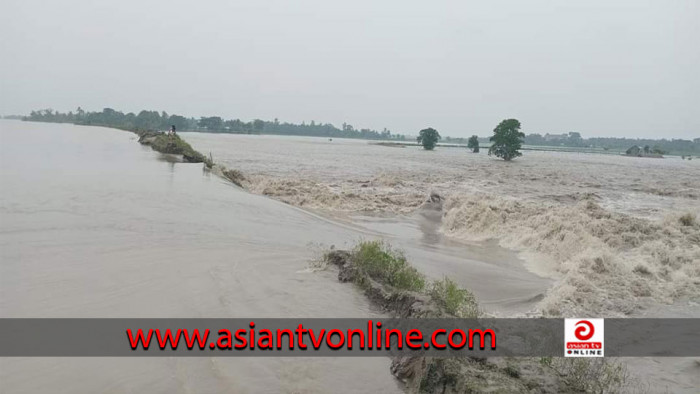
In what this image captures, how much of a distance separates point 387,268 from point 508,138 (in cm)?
5743

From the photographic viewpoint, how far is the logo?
5.19m

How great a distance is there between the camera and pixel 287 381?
455 cm

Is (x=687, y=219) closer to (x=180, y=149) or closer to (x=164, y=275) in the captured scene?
(x=164, y=275)

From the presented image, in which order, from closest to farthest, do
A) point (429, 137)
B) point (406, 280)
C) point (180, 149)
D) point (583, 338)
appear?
point (583, 338)
point (406, 280)
point (180, 149)
point (429, 137)

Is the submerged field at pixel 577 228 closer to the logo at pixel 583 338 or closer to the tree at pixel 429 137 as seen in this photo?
the logo at pixel 583 338

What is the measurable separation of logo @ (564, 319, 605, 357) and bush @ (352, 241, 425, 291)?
2.27 metres

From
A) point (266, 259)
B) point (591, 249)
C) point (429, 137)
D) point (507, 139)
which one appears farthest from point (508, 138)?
point (266, 259)

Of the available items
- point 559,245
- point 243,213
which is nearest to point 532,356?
point 559,245

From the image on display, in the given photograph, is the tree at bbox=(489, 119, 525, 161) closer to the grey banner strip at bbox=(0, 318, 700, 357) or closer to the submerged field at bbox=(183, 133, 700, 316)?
the submerged field at bbox=(183, 133, 700, 316)

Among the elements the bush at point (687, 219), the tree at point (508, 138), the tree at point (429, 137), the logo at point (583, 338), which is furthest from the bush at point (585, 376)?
the tree at point (429, 137)

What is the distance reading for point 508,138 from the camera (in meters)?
60.8

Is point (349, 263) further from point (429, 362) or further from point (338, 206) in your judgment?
point (338, 206)

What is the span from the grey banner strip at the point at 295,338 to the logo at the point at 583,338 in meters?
0.13

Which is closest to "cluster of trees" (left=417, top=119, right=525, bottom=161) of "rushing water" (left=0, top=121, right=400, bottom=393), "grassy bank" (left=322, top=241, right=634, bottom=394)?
"rushing water" (left=0, top=121, right=400, bottom=393)
